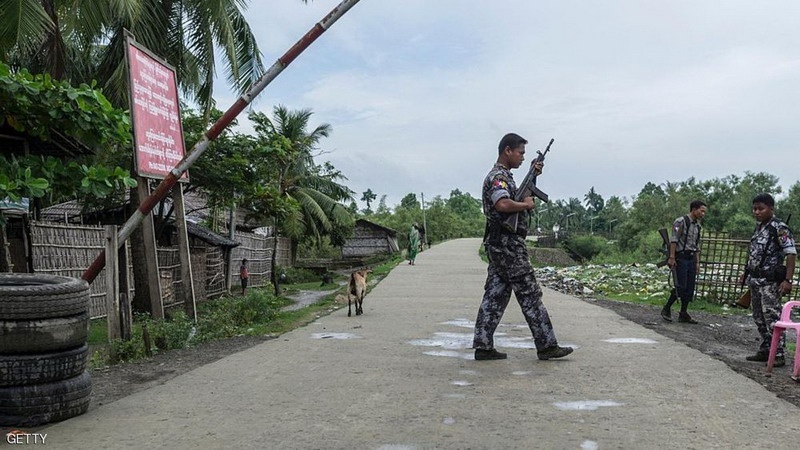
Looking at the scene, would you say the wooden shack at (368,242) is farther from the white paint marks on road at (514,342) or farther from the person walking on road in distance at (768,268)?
the person walking on road in distance at (768,268)

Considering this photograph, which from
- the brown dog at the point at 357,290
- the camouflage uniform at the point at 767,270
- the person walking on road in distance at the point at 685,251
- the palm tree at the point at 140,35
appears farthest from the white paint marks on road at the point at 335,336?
the palm tree at the point at 140,35

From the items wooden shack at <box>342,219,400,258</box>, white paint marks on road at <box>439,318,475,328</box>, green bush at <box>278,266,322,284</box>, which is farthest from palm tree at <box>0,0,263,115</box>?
wooden shack at <box>342,219,400,258</box>

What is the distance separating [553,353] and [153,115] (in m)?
5.65

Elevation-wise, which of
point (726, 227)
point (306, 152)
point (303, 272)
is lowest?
point (303, 272)

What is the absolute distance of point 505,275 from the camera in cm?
610

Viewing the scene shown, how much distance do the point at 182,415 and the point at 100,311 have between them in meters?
10.2

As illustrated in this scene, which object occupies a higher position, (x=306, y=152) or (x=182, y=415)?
(x=306, y=152)

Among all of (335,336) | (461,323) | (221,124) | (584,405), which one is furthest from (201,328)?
(584,405)

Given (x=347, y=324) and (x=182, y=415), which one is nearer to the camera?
(x=182, y=415)

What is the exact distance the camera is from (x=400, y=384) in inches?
200

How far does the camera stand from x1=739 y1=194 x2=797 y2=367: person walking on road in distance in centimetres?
639

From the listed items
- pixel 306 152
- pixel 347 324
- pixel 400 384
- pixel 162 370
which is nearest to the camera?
pixel 400 384

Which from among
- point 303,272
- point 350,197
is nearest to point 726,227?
point 350,197

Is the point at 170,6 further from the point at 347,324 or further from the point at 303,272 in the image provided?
the point at 303,272
